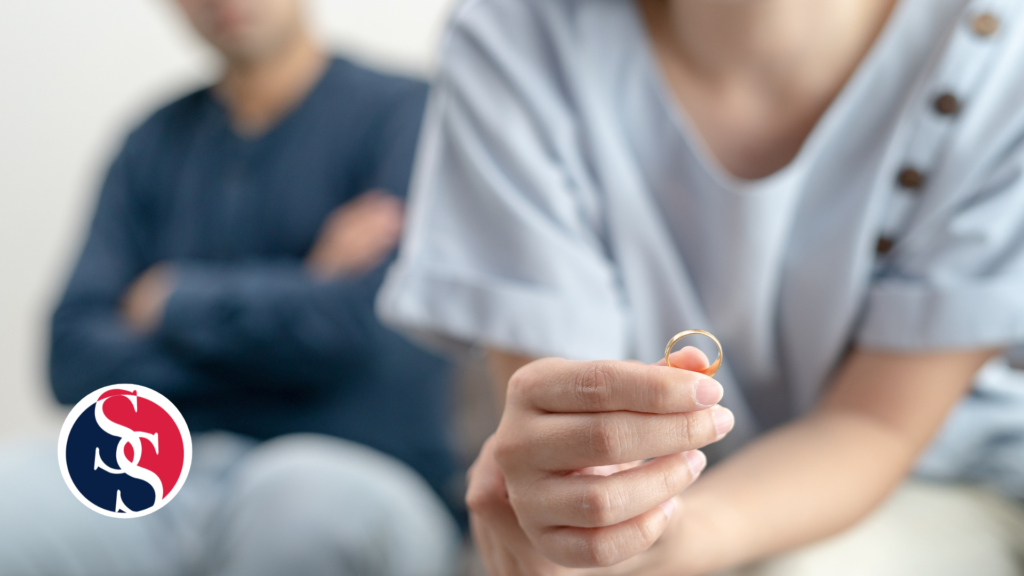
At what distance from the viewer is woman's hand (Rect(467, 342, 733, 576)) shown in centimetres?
21

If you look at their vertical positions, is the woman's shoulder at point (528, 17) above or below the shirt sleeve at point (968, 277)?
above

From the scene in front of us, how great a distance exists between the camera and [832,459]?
15.0 inches

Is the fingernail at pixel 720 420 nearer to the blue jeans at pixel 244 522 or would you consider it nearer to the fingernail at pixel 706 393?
the fingernail at pixel 706 393

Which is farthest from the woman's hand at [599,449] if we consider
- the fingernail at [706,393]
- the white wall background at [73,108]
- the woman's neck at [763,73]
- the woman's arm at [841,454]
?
the white wall background at [73,108]

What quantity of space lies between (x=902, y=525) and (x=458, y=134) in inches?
12.2

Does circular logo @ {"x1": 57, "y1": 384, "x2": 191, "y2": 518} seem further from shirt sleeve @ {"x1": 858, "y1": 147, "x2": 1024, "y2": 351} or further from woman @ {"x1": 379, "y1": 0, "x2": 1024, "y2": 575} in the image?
shirt sleeve @ {"x1": 858, "y1": 147, "x2": 1024, "y2": 351}

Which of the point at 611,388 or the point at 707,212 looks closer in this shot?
the point at 611,388

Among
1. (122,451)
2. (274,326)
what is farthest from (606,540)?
(274,326)

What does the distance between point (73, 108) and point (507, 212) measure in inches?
31.6

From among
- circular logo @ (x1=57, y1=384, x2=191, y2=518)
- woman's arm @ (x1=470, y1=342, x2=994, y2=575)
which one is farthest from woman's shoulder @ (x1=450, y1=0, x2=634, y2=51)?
circular logo @ (x1=57, y1=384, x2=191, y2=518)

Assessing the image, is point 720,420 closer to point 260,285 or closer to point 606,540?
point 606,540

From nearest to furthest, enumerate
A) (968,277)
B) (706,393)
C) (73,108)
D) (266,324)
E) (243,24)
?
(706,393)
(968,277)
(266,324)
(243,24)
(73,108)

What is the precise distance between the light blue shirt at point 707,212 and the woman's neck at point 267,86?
0.38 meters

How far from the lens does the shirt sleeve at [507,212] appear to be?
1.29 ft
